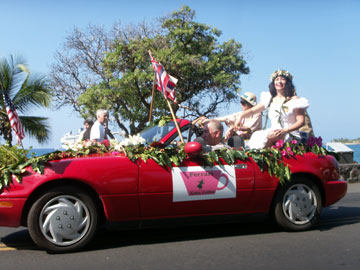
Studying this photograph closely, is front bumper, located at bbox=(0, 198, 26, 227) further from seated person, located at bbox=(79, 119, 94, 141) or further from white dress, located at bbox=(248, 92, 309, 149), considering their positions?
seated person, located at bbox=(79, 119, 94, 141)

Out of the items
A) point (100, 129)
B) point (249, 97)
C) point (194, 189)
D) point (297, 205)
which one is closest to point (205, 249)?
point (194, 189)

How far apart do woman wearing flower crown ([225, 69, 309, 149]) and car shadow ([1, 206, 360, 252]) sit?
3.64ft

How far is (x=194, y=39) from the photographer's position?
25516 millimetres

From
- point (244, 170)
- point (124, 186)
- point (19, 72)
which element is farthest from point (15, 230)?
point (19, 72)

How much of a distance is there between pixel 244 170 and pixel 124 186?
1.52 meters

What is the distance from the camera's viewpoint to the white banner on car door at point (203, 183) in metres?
4.90

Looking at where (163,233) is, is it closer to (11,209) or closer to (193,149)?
(193,149)

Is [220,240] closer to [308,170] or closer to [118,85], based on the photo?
[308,170]

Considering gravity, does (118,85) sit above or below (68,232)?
above

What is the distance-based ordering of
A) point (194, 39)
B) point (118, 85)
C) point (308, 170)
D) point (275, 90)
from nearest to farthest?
point (308, 170) < point (275, 90) < point (118, 85) < point (194, 39)

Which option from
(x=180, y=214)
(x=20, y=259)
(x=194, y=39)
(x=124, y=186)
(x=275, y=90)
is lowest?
(x=20, y=259)

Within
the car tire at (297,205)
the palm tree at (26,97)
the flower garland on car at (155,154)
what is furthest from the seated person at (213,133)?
the palm tree at (26,97)

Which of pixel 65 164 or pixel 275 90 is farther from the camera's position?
pixel 275 90

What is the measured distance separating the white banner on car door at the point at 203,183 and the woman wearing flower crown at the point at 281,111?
0.81m
